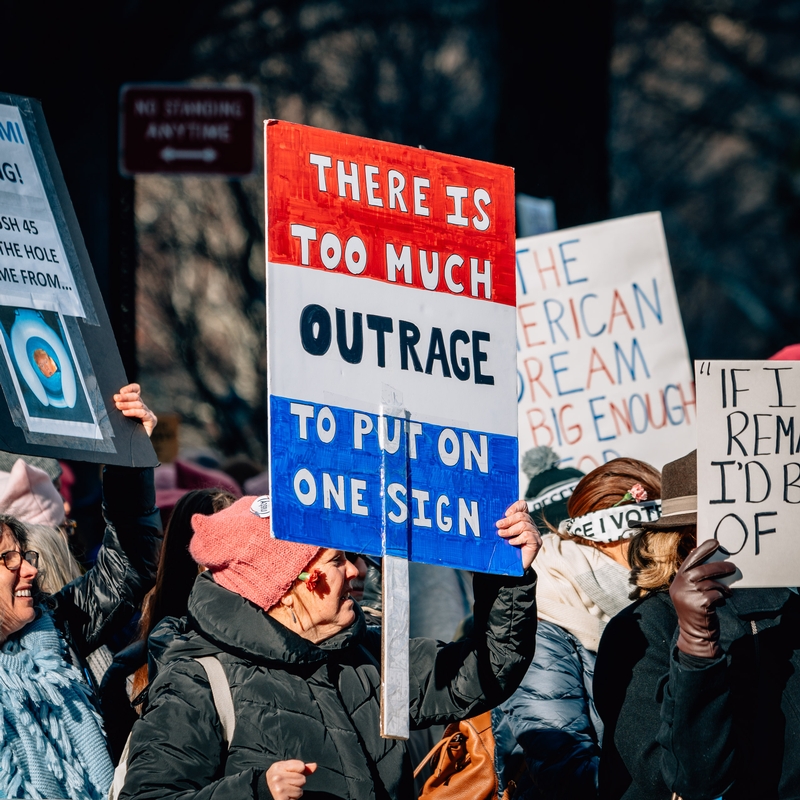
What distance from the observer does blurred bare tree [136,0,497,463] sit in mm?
14617

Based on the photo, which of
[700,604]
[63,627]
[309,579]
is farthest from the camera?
[63,627]

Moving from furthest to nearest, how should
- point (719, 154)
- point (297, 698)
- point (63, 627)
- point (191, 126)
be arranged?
point (719, 154), point (191, 126), point (63, 627), point (297, 698)

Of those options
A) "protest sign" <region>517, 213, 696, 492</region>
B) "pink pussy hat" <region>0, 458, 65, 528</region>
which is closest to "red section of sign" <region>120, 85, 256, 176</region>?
"protest sign" <region>517, 213, 696, 492</region>

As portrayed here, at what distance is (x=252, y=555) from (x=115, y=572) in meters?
0.72

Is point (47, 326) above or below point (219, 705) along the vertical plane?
above

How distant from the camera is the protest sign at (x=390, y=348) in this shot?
2.75 meters

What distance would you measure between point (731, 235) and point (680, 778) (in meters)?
15.3

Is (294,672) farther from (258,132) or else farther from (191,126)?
(258,132)

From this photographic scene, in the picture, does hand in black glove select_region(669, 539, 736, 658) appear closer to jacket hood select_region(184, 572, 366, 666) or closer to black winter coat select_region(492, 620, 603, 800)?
black winter coat select_region(492, 620, 603, 800)

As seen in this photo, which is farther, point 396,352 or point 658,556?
point 658,556

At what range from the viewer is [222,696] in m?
2.81

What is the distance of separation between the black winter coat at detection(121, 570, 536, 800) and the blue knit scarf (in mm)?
493

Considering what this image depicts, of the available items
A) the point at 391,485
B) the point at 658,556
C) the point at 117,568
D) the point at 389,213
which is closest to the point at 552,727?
the point at 658,556

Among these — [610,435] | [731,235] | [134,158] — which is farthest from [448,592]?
[731,235]
